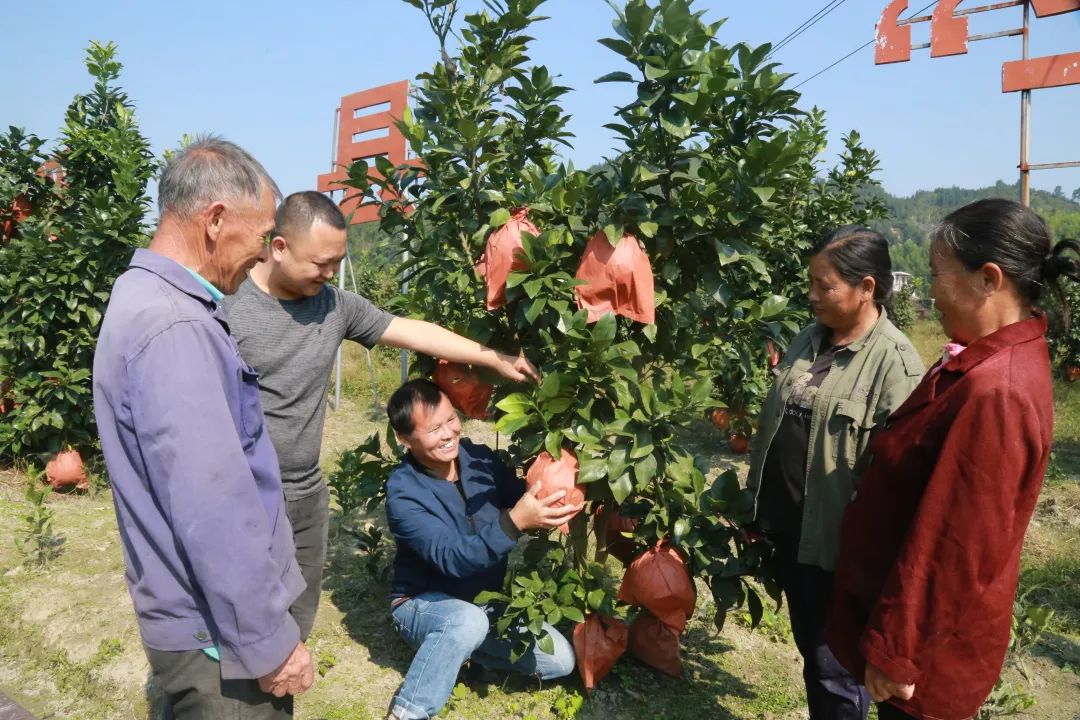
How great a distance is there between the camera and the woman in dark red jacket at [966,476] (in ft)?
4.97

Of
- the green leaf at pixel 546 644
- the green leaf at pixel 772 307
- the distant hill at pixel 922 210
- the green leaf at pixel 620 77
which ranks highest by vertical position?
the distant hill at pixel 922 210

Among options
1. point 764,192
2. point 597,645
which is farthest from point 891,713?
point 764,192

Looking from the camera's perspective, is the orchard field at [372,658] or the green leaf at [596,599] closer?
the green leaf at [596,599]

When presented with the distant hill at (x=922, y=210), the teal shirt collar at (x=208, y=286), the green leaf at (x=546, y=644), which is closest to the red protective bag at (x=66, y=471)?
the green leaf at (x=546, y=644)

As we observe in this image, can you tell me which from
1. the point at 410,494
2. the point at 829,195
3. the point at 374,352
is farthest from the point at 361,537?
the point at 374,352

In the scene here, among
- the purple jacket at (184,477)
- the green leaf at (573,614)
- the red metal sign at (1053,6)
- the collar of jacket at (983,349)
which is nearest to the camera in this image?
the purple jacket at (184,477)

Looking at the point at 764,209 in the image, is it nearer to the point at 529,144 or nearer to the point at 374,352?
the point at 529,144

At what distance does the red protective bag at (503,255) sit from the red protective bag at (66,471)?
14.6 ft

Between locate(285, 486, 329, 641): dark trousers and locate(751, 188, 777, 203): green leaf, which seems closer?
locate(751, 188, 777, 203): green leaf

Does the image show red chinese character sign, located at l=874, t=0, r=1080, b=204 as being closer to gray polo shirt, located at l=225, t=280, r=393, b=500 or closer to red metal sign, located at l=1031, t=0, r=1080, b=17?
red metal sign, located at l=1031, t=0, r=1080, b=17

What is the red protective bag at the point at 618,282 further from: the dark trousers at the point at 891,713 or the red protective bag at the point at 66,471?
the red protective bag at the point at 66,471

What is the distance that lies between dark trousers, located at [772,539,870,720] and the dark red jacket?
0.57 m

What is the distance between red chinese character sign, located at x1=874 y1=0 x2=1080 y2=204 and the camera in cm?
610

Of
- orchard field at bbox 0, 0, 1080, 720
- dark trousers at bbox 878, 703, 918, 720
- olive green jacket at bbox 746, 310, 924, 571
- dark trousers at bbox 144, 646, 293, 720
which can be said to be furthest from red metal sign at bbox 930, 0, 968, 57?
dark trousers at bbox 144, 646, 293, 720
